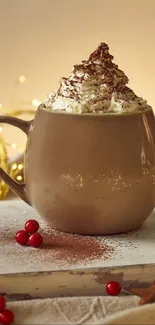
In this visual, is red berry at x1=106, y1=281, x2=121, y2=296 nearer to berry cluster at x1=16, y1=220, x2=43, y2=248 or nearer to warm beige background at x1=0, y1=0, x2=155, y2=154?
berry cluster at x1=16, y1=220, x2=43, y2=248

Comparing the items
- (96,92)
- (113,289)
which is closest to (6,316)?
(113,289)

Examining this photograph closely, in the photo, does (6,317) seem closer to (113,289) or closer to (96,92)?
(113,289)

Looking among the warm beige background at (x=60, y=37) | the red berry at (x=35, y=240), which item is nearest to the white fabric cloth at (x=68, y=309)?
the red berry at (x=35, y=240)

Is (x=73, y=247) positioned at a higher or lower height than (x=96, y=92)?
lower

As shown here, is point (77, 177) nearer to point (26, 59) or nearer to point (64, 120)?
point (64, 120)

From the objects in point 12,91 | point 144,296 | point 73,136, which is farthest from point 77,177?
point 12,91

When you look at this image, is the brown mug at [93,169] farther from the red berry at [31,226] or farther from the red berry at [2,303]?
the red berry at [2,303]

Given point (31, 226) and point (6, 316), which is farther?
point (31, 226)
